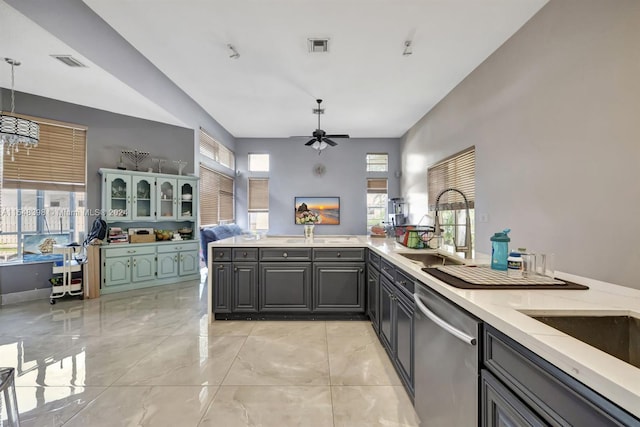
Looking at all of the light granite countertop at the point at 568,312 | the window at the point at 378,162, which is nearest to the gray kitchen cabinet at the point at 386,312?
the light granite countertop at the point at 568,312

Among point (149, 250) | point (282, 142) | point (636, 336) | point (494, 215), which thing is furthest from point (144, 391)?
point (282, 142)

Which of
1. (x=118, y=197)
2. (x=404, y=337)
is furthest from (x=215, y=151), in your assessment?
(x=404, y=337)

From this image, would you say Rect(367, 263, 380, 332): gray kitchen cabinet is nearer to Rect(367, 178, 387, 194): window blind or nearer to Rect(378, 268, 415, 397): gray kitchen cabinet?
Rect(378, 268, 415, 397): gray kitchen cabinet

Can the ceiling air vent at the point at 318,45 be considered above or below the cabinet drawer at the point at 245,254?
above

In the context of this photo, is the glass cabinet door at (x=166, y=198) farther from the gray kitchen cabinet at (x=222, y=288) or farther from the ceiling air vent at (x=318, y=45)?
the ceiling air vent at (x=318, y=45)

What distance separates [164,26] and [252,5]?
1.08 metres

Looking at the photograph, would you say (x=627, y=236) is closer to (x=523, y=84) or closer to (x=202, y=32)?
(x=523, y=84)

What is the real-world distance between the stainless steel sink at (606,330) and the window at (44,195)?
5.71m

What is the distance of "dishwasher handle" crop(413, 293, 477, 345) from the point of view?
1.03m

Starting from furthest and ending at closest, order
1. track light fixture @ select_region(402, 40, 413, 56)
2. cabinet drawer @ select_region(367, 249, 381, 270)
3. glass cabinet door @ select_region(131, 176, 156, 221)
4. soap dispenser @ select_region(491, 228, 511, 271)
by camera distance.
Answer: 1. glass cabinet door @ select_region(131, 176, 156, 221)
2. track light fixture @ select_region(402, 40, 413, 56)
3. cabinet drawer @ select_region(367, 249, 381, 270)
4. soap dispenser @ select_region(491, 228, 511, 271)

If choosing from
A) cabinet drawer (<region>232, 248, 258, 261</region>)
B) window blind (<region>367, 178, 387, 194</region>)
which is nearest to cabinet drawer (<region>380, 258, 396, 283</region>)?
cabinet drawer (<region>232, 248, 258, 261</region>)

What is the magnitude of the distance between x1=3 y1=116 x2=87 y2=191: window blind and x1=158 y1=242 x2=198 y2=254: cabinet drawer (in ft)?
4.95

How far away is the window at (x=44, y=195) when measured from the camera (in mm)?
3838

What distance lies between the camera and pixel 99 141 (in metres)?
4.53
